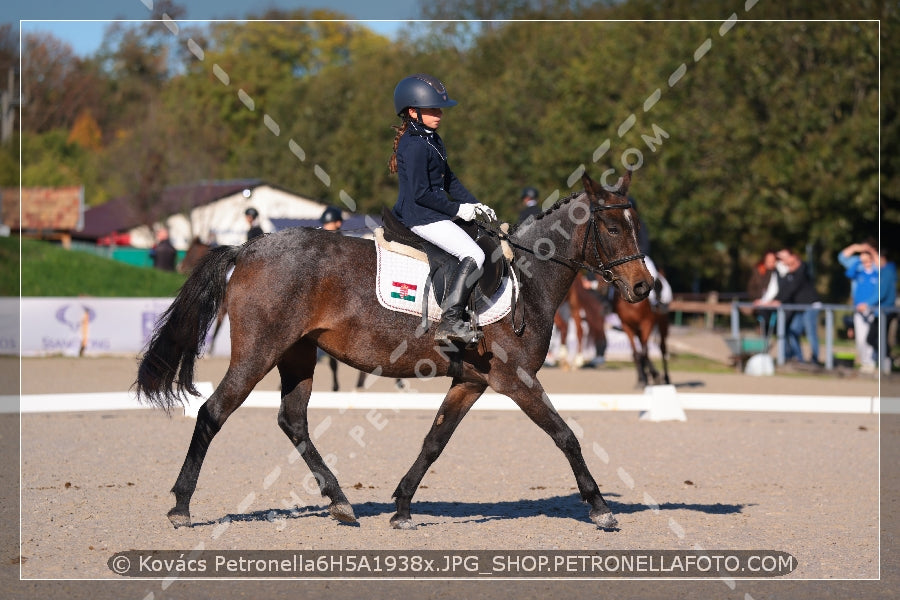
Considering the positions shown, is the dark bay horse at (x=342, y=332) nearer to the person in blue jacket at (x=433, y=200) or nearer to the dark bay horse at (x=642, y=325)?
the person in blue jacket at (x=433, y=200)

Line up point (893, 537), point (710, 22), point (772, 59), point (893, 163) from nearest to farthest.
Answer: point (893, 537) < point (893, 163) < point (772, 59) < point (710, 22)

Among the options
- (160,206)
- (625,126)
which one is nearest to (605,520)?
(625,126)

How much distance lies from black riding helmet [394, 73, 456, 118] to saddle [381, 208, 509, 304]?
69cm

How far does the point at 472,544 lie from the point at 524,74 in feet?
140

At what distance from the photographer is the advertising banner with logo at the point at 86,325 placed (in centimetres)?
2269

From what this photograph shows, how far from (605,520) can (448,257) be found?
74.8 inches

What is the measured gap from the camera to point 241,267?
7418mm

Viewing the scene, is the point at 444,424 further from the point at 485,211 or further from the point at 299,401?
the point at 485,211

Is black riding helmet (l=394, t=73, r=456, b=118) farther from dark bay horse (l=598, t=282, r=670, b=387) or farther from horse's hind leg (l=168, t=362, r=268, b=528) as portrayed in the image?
dark bay horse (l=598, t=282, r=670, b=387)

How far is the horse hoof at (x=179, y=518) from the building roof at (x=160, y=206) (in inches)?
1622

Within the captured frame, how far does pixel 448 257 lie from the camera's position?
24.5ft

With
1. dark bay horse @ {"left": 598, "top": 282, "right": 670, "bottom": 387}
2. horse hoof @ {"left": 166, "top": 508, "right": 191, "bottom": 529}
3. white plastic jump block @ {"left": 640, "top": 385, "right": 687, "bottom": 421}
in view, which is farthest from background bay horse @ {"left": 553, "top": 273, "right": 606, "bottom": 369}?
horse hoof @ {"left": 166, "top": 508, "right": 191, "bottom": 529}
